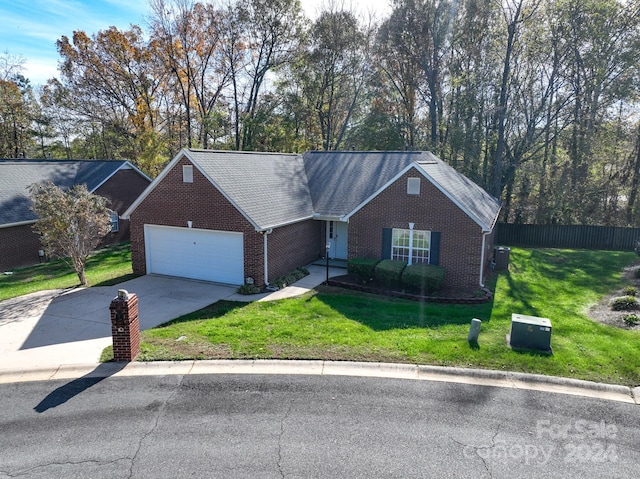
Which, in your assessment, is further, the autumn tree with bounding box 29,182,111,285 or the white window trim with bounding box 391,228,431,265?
the white window trim with bounding box 391,228,431,265

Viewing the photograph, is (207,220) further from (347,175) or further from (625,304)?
(625,304)

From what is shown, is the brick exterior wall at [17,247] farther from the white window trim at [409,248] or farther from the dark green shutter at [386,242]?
the white window trim at [409,248]

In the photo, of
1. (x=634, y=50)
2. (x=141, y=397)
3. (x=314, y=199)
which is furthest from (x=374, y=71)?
(x=141, y=397)

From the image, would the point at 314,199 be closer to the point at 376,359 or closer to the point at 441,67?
the point at 376,359

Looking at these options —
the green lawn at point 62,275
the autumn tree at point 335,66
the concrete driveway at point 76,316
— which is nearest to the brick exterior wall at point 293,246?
the concrete driveway at point 76,316

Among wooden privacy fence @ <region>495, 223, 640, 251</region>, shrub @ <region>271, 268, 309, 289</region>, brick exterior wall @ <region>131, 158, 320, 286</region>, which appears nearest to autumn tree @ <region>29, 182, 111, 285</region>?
brick exterior wall @ <region>131, 158, 320, 286</region>

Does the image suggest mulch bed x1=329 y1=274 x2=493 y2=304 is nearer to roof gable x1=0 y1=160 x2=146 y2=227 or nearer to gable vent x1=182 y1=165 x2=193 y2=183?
gable vent x1=182 y1=165 x2=193 y2=183
